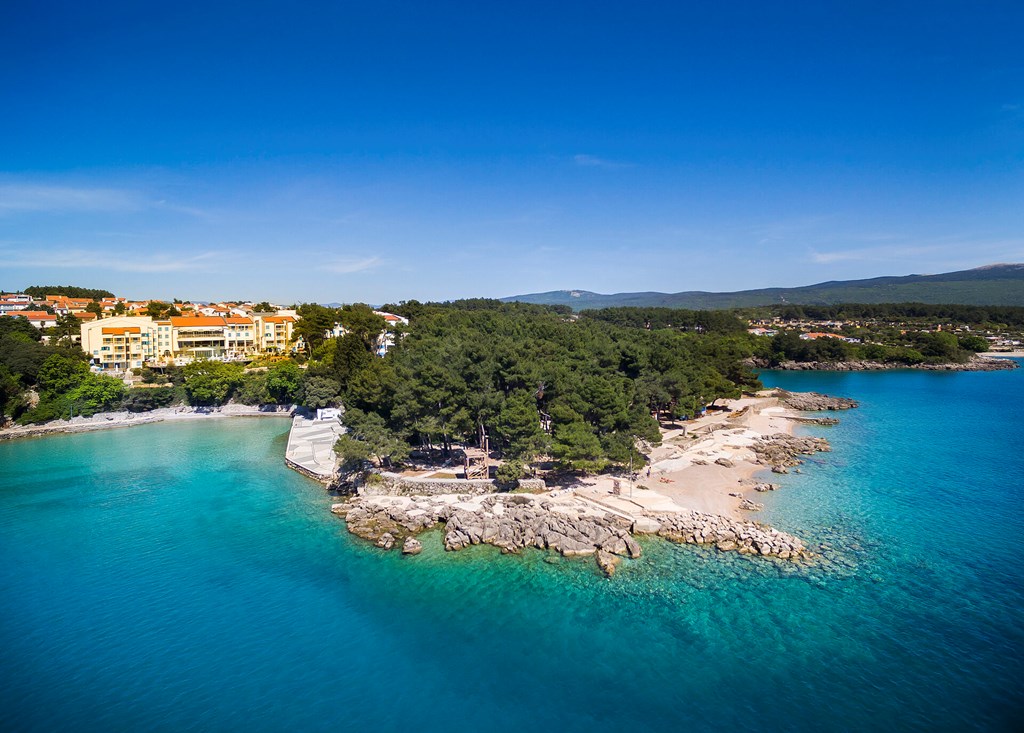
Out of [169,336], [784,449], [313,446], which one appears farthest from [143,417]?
[784,449]

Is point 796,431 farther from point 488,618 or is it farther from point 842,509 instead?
point 488,618

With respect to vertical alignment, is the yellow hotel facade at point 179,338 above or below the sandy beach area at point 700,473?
above

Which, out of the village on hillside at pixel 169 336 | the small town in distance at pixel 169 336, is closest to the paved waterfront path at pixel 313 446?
the village on hillside at pixel 169 336

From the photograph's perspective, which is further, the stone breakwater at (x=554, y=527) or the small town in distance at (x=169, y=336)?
the small town in distance at (x=169, y=336)

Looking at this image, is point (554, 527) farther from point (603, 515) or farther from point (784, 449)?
point (784, 449)

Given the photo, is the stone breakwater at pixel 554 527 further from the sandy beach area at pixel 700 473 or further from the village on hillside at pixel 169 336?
the village on hillside at pixel 169 336

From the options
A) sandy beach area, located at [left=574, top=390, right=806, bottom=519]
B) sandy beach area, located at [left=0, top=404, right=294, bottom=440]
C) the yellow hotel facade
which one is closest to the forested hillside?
sandy beach area, located at [left=574, top=390, right=806, bottom=519]

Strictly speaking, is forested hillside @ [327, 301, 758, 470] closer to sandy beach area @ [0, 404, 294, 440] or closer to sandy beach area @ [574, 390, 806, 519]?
sandy beach area @ [574, 390, 806, 519]
